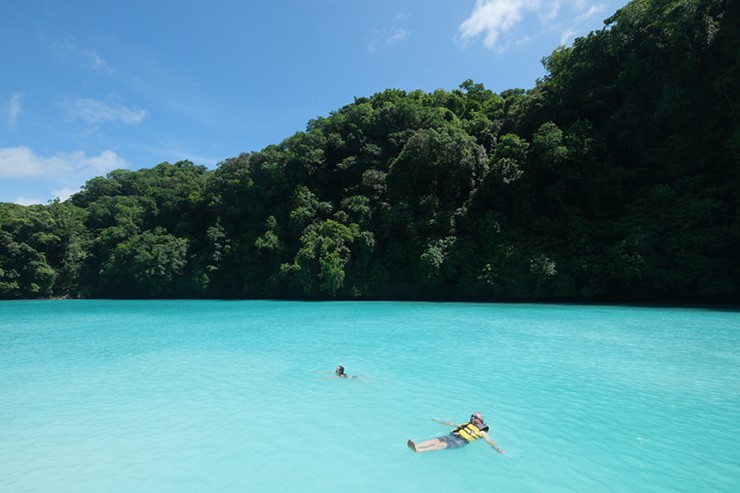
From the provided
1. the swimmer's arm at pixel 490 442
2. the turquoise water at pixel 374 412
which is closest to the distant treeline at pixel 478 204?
the turquoise water at pixel 374 412

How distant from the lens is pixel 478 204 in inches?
1185

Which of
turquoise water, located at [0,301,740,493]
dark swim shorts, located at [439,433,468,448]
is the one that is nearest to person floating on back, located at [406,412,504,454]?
dark swim shorts, located at [439,433,468,448]

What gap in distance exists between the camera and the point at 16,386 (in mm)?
9125

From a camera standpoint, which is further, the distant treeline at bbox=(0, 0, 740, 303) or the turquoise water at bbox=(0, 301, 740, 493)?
the distant treeline at bbox=(0, 0, 740, 303)

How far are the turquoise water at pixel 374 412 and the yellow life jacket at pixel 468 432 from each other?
0.13 metres

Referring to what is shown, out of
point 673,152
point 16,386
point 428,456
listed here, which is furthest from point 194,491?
point 673,152

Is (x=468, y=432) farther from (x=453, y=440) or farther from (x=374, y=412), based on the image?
(x=374, y=412)

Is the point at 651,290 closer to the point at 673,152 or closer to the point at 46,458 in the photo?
the point at 673,152

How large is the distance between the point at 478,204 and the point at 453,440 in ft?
85.6

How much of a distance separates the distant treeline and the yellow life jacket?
21453 millimetres

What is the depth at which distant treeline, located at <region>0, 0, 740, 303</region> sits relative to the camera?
22594mm

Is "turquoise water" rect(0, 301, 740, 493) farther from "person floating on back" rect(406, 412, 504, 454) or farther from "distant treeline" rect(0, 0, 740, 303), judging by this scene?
"distant treeline" rect(0, 0, 740, 303)

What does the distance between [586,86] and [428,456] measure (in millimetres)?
32163

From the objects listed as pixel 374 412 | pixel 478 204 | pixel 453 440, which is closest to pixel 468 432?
pixel 453 440
